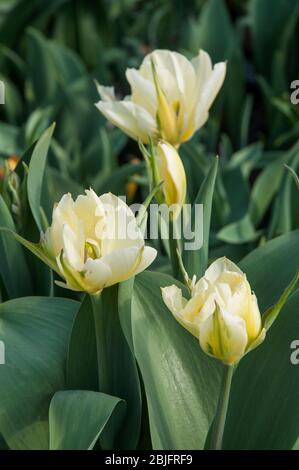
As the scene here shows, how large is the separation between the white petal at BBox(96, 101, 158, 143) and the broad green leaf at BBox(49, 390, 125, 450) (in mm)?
325

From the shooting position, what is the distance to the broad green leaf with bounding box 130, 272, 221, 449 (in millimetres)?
959

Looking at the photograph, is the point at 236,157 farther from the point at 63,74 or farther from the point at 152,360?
the point at 152,360

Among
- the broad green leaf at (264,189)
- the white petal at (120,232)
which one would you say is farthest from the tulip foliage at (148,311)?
the broad green leaf at (264,189)

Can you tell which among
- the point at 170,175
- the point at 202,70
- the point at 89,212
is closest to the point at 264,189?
the point at 202,70

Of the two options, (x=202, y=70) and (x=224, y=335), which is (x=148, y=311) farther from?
(x=202, y=70)

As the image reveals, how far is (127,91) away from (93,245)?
161cm

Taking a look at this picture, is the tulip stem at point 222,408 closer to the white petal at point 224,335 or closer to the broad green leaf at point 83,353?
the white petal at point 224,335

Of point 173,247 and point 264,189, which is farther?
point 264,189

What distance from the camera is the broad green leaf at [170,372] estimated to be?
0.96 meters

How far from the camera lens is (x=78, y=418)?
2.98 ft

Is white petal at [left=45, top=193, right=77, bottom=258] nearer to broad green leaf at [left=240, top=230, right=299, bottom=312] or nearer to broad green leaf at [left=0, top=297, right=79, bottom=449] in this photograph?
broad green leaf at [left=0, top=297, right=79, bottom=449]

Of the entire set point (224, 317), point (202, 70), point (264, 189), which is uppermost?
point (202, 70)

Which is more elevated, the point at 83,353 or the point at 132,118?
the point at 132,118

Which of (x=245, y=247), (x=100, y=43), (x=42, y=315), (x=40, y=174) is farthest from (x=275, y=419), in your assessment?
(x=100, y=43)
